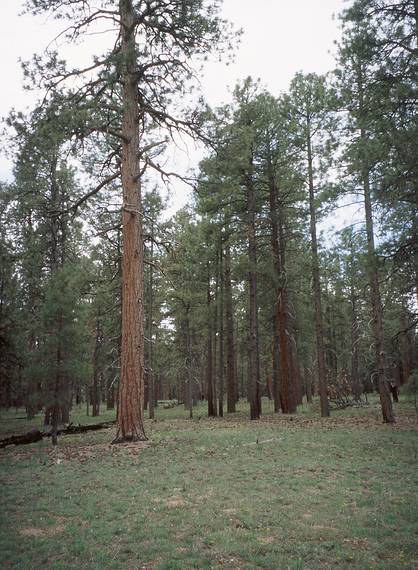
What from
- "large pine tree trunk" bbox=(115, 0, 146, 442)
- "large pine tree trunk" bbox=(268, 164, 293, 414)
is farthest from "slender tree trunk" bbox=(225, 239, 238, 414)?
"large pine tree trunk" bbox=(115, 0, 146, 442)

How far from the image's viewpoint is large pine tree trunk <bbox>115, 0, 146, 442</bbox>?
11797 millimetres

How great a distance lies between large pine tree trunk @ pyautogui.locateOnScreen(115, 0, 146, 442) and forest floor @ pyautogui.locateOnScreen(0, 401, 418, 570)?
0.92m

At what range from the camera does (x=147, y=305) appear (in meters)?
27.2

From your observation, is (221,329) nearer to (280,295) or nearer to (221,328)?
(221,328)

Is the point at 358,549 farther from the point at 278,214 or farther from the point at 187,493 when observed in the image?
the point at 278,214

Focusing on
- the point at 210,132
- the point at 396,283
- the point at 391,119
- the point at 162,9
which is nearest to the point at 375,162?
the point at 391,119

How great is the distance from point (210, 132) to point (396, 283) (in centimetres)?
705

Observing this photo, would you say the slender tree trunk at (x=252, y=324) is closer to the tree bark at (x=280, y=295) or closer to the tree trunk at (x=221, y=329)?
the tree bark at (x=280, y=295)

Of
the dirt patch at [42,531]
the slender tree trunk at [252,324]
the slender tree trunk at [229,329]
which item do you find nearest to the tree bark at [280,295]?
the slender tree trunk at [252,324]

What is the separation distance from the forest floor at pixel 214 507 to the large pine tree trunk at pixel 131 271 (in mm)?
925

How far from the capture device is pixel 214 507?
20.5ft

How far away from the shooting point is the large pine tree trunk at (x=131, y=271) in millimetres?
11797

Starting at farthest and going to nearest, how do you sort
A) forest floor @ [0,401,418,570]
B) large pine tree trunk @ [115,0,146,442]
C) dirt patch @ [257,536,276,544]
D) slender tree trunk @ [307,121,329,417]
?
slender tree trunk @ [307,121,329,417], large pine tree trunk @ [115,0,146,442], dirt patch @ [257,536,276,544], forest floor @ [0,401,418,570]

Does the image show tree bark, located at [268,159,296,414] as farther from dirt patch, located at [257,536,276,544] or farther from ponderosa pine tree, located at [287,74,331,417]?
dirt patch, located at [257,536,276,544]
